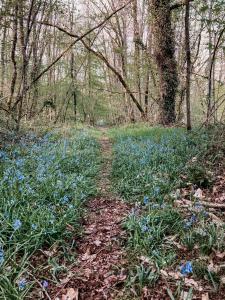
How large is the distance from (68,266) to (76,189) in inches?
73.0

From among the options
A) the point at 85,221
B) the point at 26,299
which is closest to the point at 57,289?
the point at 26,299

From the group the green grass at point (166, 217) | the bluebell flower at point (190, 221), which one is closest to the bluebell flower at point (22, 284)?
the green grass at point (166, 217)

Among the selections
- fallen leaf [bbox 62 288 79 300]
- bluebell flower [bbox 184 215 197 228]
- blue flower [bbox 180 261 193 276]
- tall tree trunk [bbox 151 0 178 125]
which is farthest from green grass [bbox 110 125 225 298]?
tall tree trunk [bbox 151 0 178 125]

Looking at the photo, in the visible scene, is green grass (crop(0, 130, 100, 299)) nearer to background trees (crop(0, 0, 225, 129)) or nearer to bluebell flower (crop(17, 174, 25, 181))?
bluebell flower (crop(17, 174, 25, 181))

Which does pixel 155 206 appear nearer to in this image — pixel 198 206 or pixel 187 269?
pixel 198 206

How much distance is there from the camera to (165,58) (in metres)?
13.1

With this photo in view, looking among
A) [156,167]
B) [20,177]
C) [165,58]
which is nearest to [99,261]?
[20,177]

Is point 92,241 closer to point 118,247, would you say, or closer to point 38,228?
point 118,247

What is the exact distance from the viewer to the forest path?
112 inches

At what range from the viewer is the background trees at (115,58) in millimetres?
10062

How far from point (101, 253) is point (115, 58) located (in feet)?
94.6

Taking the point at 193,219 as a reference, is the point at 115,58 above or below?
above

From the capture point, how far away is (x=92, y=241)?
3725mm

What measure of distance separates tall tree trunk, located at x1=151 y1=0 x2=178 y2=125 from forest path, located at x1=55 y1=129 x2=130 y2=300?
9.26 m
